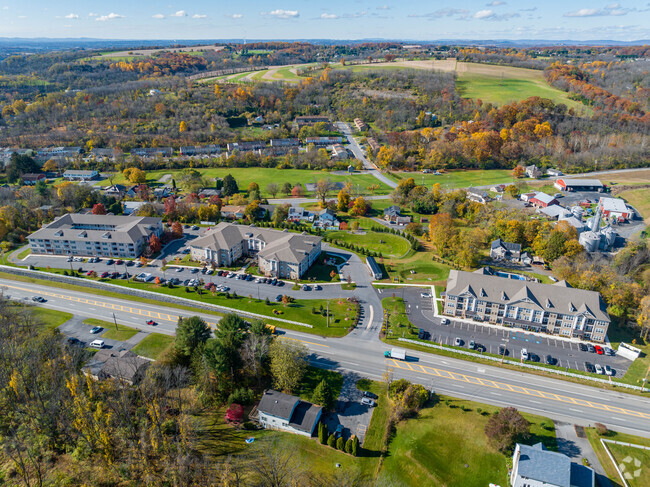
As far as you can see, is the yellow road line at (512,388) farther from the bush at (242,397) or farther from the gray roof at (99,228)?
the gray roof at (99,228)

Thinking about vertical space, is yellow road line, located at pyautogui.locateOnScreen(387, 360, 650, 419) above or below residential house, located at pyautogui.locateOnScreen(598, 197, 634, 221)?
below

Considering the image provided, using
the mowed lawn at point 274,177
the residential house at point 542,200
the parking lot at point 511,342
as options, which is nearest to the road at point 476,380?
the parking lot at point 511,342

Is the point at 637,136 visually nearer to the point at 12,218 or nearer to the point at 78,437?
the point at 78,437

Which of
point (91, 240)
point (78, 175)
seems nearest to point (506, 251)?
point (91, 240)

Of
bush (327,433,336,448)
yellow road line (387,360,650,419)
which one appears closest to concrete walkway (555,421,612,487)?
yellow road line (387,360,650,419)

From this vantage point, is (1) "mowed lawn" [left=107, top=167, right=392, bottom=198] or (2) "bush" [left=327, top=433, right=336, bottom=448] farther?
(1) "mowed lawn" [left=107, top=167, right=392, bottom=198]

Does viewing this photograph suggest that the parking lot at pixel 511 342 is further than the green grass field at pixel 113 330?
No

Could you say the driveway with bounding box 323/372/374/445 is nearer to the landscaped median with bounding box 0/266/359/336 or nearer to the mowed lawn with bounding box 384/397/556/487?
the mowed lawn with bounding box 384/397/556/487
